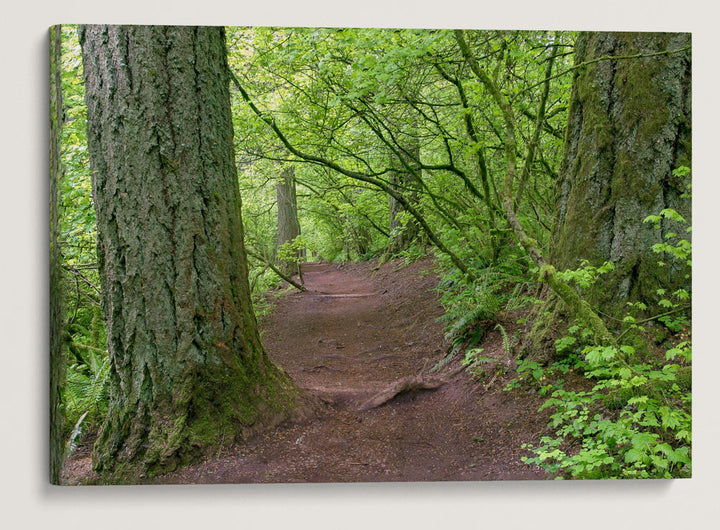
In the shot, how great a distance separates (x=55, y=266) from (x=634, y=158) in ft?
11.7

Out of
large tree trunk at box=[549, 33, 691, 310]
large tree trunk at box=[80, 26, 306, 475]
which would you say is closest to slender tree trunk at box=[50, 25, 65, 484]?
large tree trunk at box=[80, 26, 306, 475]

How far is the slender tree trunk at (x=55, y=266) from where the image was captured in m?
2.84

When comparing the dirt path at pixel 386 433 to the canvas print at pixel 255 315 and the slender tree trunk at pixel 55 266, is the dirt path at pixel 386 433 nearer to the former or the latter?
the canvas print at pixel 255 315

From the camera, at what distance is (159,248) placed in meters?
2.51

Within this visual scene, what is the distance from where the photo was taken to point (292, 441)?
9.10 feet

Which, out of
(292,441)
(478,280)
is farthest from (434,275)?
(292,441)

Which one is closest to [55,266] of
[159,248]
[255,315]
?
[159,248]

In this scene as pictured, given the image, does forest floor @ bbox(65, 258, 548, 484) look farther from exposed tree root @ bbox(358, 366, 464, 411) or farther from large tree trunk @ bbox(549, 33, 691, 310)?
large tree trunk @ bbox(549, 33, 691, 310)

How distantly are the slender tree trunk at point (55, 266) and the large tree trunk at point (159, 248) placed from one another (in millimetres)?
427

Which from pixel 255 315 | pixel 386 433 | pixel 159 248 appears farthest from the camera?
pixel 255 315

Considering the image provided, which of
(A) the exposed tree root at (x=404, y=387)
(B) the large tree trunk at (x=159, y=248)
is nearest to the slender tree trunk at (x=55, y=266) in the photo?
(B) the large tree trunk at (x=159, y=248)

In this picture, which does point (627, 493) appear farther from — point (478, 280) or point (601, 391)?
point (478, 280)

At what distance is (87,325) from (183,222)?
1.00m

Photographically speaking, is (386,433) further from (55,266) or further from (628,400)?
(55,266)
